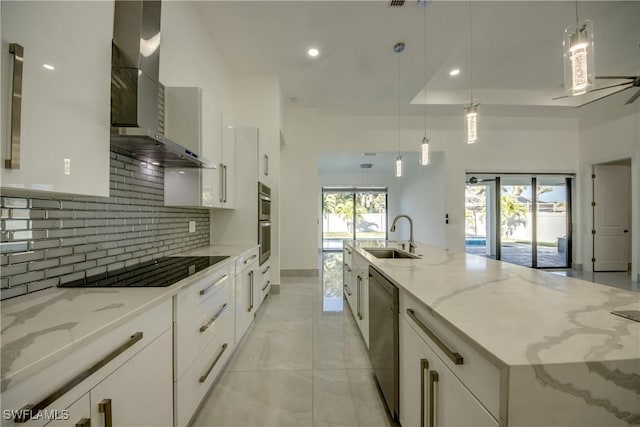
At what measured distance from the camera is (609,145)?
16.6 feet

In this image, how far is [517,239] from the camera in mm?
5941

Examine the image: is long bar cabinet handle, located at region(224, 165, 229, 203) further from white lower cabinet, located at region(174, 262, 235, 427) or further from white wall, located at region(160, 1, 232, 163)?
white lower cabinet, located at region(174, 262, 235, 427)

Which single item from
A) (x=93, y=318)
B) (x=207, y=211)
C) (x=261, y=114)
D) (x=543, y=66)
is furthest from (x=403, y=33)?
(x=93, y=318)

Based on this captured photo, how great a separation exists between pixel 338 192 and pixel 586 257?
6.65m

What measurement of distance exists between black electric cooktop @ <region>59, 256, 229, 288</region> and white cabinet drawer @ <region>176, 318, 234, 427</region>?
1.66 feet

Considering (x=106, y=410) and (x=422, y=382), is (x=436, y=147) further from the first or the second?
(x=106, y=410)

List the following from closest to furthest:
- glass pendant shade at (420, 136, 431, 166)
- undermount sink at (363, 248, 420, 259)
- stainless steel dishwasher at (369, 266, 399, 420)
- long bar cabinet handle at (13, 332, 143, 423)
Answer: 1. long bar cabinet handle at (13, 332, 143, 423)
2. stainless steel dishwasher at (369, 266, 399, 420)
3. undermount sink at (363, 248, 420, 259)
4. glass pendant shade at (420, 136, 431, 166)

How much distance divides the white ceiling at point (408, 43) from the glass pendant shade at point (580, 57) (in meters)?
1.61

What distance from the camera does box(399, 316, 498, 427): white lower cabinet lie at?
2.43ft

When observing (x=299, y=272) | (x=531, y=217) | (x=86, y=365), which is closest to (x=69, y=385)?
(x=86, y=365)

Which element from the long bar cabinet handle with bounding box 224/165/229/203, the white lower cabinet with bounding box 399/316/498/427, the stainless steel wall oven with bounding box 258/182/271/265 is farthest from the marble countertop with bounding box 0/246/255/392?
the stainless steel wall oven with bounding box 258/182/271/265

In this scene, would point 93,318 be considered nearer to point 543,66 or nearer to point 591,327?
point 591,327

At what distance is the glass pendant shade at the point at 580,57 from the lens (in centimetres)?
139

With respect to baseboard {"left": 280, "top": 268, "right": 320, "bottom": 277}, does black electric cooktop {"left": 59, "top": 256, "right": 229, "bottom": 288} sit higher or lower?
higher
